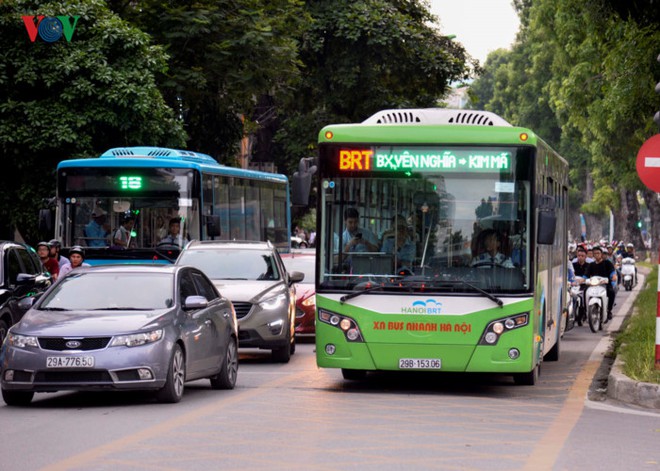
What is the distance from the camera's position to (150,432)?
10508mm

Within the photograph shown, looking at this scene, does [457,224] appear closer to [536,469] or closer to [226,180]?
[536,469]

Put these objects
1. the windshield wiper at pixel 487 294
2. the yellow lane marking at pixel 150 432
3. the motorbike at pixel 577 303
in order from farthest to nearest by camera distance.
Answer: the motorbike at pixel 577 303 < the windshield wiper at pixel 487 294 < the yellow lane marking at pixel 150 432

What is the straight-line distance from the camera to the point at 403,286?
13688mm

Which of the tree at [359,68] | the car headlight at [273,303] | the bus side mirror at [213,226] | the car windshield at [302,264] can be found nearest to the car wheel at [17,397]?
the car headlight at [273,303]

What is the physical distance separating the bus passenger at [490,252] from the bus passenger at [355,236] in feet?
3.36

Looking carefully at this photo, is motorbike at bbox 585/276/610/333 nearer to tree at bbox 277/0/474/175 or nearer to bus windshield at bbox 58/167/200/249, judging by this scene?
bus windshield at bbox 58/167/200/249

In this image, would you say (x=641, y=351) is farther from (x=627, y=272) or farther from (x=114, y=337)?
(x=627, y=272)

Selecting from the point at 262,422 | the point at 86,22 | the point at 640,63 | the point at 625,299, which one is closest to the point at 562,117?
the point at 625,299

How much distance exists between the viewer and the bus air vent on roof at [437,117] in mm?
14383

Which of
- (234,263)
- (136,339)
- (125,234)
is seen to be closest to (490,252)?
(136,339)

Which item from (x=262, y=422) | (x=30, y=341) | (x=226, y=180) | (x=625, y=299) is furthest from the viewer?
(x=625, y=299)

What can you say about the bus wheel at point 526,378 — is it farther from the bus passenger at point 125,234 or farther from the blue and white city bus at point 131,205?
the bus passenger at point 125,234

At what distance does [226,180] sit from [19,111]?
576cm

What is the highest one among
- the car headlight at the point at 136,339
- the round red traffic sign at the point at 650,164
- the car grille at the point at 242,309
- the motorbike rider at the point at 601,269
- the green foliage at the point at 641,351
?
the round red traffic sign at the point at 650,164
